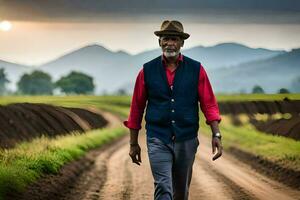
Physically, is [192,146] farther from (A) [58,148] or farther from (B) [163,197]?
(A) [58,148]

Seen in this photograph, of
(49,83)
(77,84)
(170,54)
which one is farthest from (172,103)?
(77,84)

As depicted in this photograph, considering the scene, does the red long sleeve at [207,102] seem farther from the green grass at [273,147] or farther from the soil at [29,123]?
the soil at [29,123]

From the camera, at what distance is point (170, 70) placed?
353 inches

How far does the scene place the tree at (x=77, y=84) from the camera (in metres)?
106

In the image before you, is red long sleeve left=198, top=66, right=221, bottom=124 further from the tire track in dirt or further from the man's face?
the tire track in dirt

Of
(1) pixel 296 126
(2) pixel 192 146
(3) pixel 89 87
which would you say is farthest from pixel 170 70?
(3) pixel 89 87

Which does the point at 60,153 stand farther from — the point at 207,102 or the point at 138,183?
the point at 207,102

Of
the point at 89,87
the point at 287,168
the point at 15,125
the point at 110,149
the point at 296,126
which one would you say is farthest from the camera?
the point at 89,87

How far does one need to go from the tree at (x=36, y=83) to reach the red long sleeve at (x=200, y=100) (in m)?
81.2

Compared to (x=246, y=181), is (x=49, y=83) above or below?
above

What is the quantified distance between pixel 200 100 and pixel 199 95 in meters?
0.06

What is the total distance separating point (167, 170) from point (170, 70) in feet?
3.88

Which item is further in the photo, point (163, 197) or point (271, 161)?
point (271, 161)

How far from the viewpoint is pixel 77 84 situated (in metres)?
108
